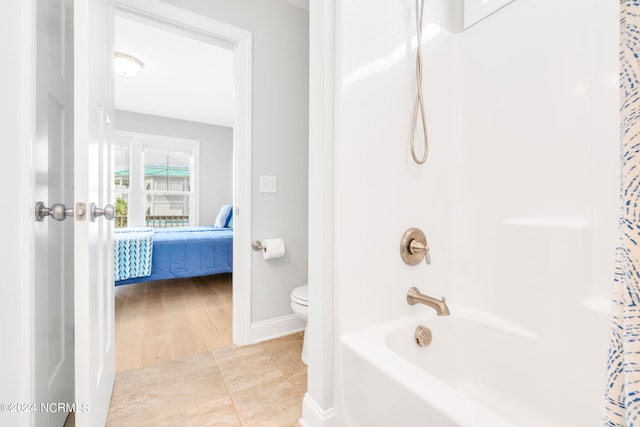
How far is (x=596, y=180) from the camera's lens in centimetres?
95

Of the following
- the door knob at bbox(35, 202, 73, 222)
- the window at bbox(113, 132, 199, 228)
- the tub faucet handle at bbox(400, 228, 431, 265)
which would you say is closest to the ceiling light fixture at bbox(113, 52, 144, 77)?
the window at bbox(113, 132, 199, 228)

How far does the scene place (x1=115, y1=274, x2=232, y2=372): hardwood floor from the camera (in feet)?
5.80

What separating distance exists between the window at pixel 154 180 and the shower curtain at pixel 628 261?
5.56m

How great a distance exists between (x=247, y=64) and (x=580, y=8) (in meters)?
1.65

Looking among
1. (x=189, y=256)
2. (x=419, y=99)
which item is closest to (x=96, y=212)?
(x=419, y=99)

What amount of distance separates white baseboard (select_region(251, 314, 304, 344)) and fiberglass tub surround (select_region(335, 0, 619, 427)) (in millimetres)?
987

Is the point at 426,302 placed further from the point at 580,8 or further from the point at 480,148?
the point at 580,8

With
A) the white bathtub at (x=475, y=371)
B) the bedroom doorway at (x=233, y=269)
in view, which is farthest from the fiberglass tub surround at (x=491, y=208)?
the bedroom doorway at (x=233, y=269)

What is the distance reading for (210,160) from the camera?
212 inches

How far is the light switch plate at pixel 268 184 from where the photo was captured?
1928 millimetres

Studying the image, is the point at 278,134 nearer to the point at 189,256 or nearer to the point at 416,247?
the point at 416,247

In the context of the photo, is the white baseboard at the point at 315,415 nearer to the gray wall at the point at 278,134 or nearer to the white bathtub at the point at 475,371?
the white bathtub at the point at 475,371

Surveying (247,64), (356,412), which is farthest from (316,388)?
(247,64)

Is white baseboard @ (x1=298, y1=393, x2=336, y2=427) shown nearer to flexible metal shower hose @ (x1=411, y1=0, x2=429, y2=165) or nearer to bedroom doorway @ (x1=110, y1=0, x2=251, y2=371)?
bedroom doorway @ (x1=110, y1=0, x2=251, y2=371)
